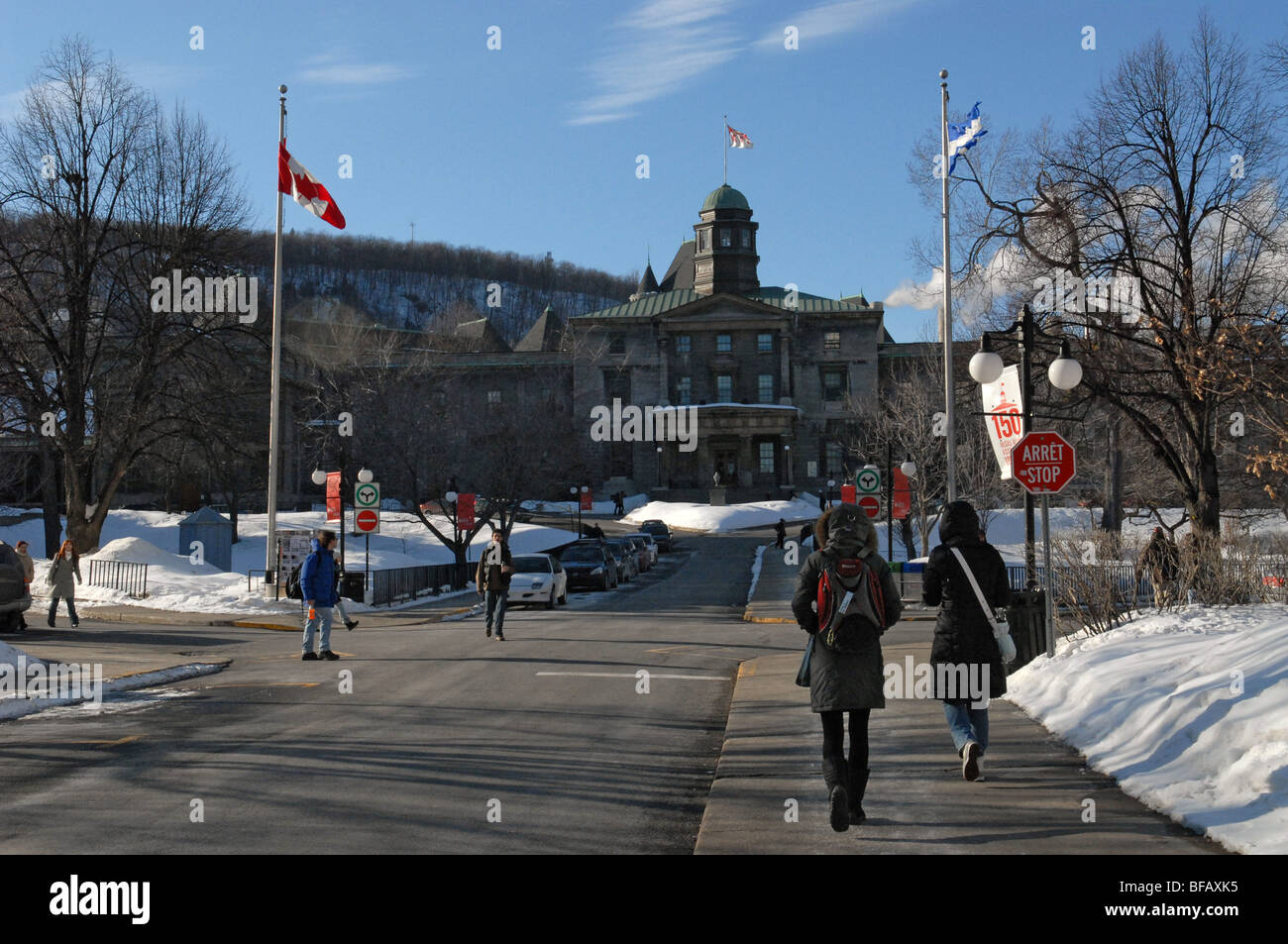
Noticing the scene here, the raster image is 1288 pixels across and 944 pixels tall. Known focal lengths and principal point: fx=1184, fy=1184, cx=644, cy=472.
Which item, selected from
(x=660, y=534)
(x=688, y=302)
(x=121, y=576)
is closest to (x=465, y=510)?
(x=121, y=576)

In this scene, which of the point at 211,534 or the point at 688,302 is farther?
the point at 688,302

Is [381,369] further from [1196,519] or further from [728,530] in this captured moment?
[1196,519]

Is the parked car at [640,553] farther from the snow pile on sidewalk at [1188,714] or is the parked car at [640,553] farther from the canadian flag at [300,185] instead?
the snow pile on sidewalk at [1188,714]

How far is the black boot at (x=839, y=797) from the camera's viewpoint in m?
6.55

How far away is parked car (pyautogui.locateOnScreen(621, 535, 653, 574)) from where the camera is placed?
142ft

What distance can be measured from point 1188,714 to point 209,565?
32172 millimetres

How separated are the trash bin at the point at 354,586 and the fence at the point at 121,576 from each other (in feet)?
16.3

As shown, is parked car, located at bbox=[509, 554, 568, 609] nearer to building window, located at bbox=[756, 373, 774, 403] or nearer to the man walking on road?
the man walking on road

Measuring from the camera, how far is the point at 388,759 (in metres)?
8.73

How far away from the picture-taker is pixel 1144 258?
73.3ft

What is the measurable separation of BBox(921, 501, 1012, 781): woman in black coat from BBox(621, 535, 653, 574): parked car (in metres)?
35.1

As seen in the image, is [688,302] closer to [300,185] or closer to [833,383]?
[833,383]
